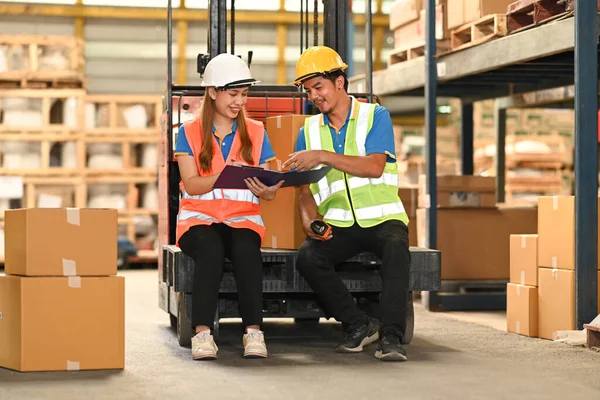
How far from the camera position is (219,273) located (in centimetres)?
511

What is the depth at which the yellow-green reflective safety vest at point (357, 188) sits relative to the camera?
5.42m

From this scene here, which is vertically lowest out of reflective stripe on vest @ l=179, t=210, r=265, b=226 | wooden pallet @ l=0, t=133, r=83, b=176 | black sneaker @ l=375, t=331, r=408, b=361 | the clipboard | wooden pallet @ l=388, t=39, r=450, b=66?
black sneaker @ l=375, t=331, r=408, b=361

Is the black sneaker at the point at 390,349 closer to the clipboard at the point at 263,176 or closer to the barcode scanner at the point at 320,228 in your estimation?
the barcode scanner at the point at 320,228

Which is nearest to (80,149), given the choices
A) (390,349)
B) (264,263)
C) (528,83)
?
(528,83)

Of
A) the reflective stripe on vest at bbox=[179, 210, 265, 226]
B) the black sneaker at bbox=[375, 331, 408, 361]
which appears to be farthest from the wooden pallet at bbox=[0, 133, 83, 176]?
the black sneaker at bbox=[375, 331, 408, 361]

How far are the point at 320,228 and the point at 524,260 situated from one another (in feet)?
5.85

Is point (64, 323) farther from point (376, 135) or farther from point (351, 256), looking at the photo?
point (376, 135)

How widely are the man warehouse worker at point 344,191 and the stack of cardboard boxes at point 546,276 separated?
121cm

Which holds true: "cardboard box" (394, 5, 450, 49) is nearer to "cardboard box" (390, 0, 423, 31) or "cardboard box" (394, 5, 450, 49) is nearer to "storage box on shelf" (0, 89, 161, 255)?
"cardboard box" (390, 0, 423, 31)

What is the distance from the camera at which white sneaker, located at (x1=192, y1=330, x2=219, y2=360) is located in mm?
5094

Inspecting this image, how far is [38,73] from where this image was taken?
507 inches

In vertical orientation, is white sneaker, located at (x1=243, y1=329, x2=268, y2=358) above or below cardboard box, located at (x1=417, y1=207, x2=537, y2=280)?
below

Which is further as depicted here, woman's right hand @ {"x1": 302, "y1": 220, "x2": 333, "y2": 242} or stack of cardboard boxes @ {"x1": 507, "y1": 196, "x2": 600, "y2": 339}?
stack of cardboard boxes @ {"x1": 507, "y1": 196, "x2": 600, "y2": 339}

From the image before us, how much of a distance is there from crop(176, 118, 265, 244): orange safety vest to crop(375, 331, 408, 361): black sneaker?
2.66 feet
